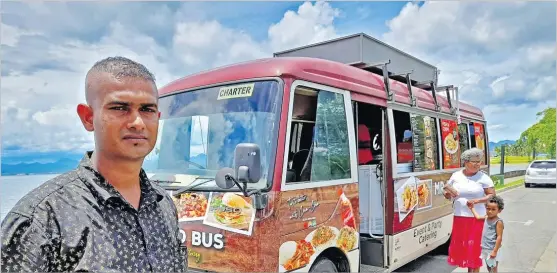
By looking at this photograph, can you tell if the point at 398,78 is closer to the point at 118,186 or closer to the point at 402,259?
the point at 402,259

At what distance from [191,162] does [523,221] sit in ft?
30.2

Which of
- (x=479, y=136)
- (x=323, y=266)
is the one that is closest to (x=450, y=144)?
(x=479, y=136)

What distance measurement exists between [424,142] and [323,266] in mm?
2870

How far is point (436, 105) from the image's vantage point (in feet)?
19.5

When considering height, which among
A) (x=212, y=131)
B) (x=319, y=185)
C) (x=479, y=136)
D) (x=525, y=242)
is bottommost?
(x=525, y=242)

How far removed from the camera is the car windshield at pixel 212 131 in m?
3.25

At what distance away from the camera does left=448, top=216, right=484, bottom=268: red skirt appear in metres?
4.50

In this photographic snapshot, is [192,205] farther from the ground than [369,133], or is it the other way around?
[369,133]

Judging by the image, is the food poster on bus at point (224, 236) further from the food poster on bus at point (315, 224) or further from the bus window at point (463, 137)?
the bus window at point (463, 137)

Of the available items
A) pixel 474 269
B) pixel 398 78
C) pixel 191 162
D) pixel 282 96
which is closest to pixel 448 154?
pixel 398 78

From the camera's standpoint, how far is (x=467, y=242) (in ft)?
15.0

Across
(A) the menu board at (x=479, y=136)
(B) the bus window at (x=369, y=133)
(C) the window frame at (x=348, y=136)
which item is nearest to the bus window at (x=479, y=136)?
(A) the menu board at (x=479, y=136)

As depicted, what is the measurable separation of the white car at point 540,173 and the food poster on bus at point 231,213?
1564 centimetres

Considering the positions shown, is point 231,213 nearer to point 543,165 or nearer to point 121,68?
point 121,68
